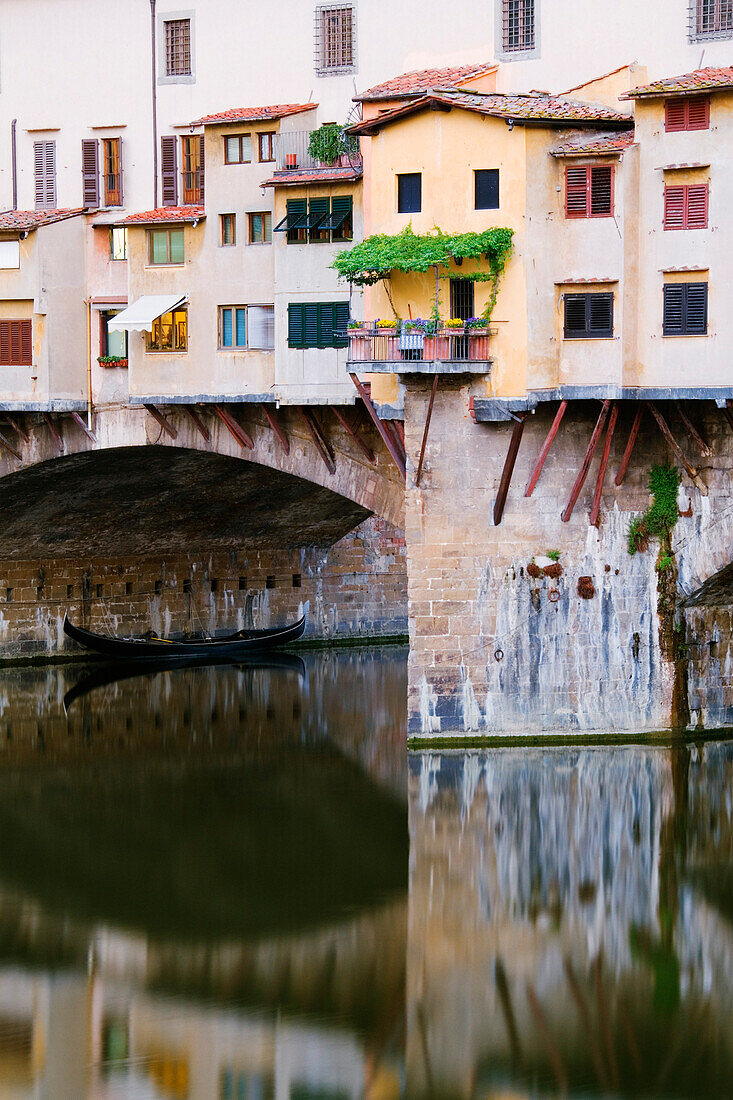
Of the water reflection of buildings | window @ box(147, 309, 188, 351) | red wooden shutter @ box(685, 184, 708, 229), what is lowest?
the water reflection of buildings

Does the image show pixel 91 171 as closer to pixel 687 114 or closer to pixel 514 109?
pixel 514 109

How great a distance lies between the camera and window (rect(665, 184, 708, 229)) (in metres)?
29.2

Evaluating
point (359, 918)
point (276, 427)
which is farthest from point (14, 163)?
point (359, 918)

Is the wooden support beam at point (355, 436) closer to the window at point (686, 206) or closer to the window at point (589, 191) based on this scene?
the window at point (589, 191)

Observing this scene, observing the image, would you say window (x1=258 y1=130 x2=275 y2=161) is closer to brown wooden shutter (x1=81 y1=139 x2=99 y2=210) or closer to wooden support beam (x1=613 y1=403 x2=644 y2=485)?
brown wooden shutter (x1=81 y1=139 x2=99 y2=210)

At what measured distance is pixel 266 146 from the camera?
1346 inches

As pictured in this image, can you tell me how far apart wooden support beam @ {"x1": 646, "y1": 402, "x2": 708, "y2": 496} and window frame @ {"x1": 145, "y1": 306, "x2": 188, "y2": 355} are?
9712 millimetres

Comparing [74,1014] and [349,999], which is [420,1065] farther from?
[74,1014]

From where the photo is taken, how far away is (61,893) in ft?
83.0

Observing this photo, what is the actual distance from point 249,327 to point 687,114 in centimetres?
957

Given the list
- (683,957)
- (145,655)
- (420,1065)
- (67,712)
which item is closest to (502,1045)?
(420,1065)

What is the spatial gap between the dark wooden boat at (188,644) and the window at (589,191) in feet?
61.0

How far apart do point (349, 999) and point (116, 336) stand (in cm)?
1966

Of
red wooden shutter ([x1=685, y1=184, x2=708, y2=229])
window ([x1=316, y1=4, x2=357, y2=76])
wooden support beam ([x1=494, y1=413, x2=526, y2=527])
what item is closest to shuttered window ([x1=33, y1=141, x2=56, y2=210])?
window ([x1=316, y1=4, x2=357, y2=76])
